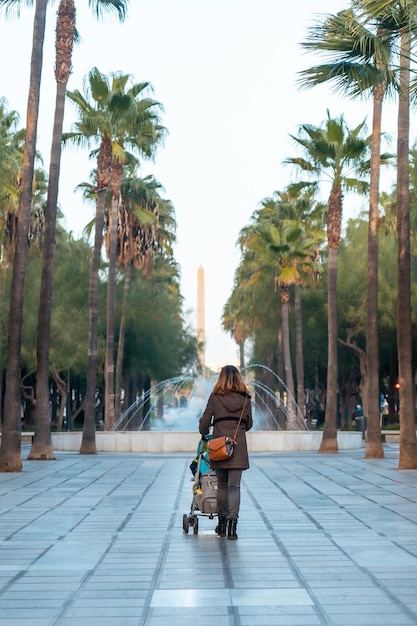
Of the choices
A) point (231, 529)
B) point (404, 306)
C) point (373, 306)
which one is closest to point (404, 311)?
point (404, 306)

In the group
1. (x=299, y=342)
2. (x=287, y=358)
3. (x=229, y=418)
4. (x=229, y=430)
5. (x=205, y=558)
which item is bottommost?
(x=205, y=558)

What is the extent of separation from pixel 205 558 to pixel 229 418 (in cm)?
201

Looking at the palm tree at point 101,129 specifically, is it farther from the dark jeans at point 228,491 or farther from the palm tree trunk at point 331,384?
the dark jeans at point 228,491

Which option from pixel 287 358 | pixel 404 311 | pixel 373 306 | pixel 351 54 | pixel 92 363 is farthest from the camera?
pixel 287 358

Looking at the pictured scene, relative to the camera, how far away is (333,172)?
33375mm

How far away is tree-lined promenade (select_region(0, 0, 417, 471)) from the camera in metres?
22.7

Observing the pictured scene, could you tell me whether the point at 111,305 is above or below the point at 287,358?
above

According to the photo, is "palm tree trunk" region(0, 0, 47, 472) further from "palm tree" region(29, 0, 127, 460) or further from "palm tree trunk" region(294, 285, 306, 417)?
"palm tree trunk" region(294, 285, 306, 417)

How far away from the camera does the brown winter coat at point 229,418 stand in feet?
37.1

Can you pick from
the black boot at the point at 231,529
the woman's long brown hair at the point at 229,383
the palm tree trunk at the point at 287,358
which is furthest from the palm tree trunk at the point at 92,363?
the black boot at the point at 231,529

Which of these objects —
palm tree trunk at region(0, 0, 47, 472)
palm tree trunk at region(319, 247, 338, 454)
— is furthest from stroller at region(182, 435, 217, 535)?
palm tree trunk at region(319, 247, 338, 454)

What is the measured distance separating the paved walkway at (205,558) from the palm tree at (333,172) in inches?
556

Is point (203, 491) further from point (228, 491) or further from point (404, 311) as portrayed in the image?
point (404, 311)

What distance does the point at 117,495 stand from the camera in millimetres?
16625
